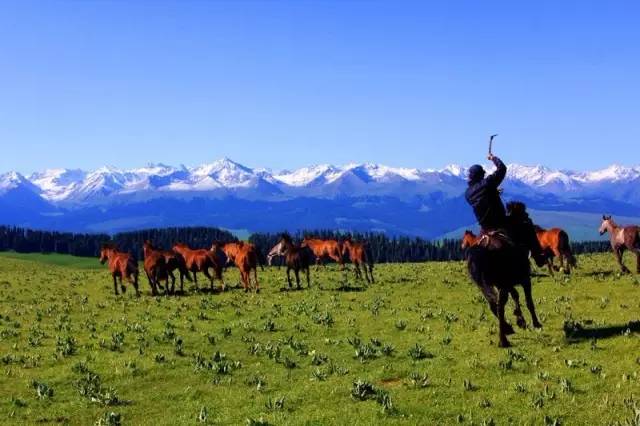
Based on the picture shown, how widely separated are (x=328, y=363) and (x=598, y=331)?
770 centimetres

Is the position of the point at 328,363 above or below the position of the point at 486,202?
below

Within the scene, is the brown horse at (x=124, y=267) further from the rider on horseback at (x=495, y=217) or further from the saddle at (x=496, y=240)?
the saddle at (x=496, y=240)

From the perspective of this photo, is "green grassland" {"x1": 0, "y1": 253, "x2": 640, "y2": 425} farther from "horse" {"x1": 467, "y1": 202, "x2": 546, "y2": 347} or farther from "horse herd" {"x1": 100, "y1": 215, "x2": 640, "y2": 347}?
"horse herd" {"x1": 100, "y1": 215, "x2": 640, "y2": 347}

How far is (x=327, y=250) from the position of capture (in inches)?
2067

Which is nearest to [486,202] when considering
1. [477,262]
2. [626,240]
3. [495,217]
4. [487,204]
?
[487,204]

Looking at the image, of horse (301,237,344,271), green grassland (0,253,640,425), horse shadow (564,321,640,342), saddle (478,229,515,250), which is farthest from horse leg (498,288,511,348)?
horse (301,237,344,271)

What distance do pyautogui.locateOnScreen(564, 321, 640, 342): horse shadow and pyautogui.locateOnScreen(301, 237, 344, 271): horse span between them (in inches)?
1292

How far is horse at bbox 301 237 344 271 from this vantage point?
168 ft

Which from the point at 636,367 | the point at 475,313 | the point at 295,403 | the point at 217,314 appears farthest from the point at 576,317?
the point at 217,314

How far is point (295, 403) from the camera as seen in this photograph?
504 inches

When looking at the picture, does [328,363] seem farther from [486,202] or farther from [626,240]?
[626,240]

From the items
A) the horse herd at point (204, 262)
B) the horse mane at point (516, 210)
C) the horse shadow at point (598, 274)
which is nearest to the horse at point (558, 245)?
the horse shadow at point (598, 274)

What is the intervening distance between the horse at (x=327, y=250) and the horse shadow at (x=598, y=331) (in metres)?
32.8

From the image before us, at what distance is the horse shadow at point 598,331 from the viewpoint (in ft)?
53.9
